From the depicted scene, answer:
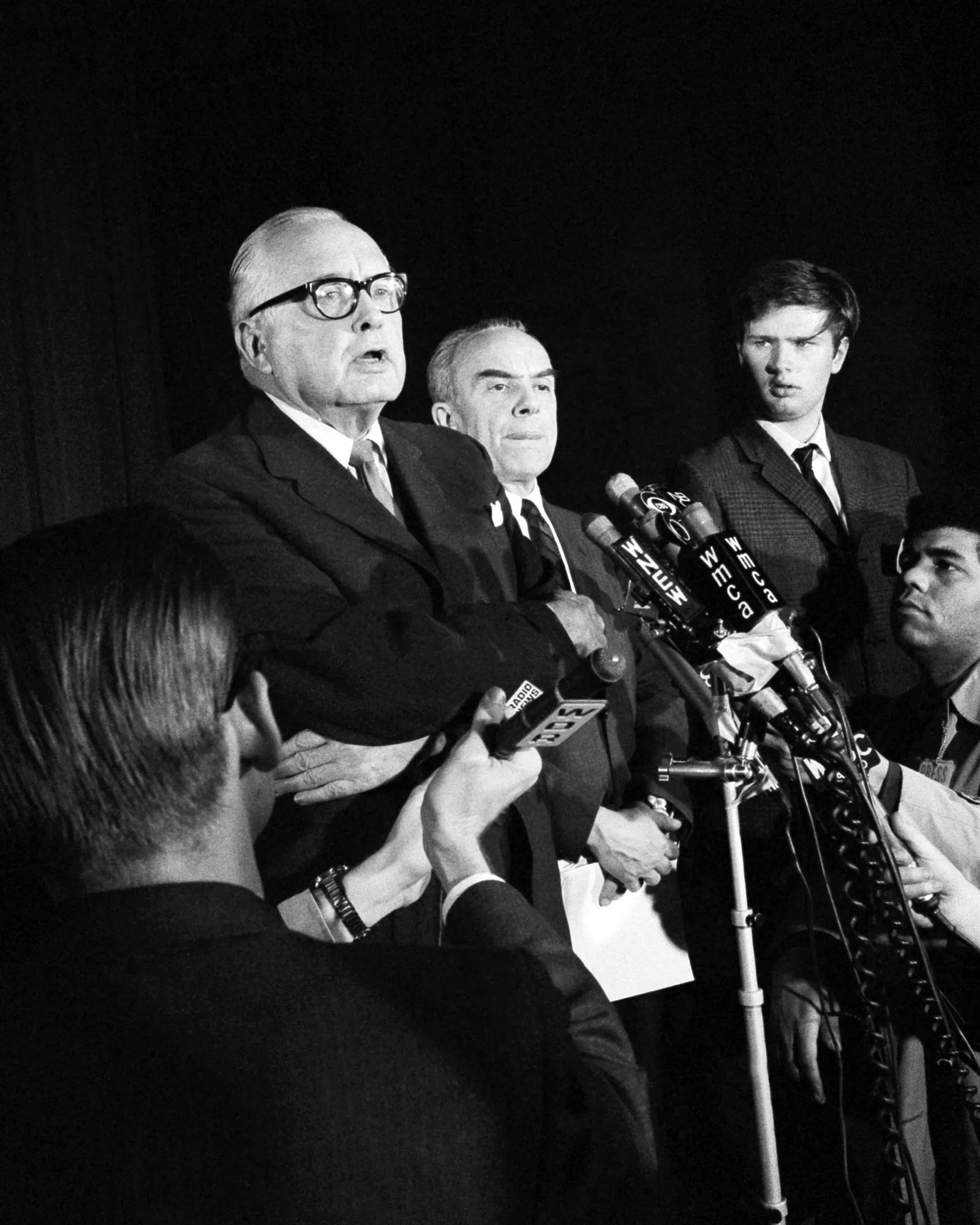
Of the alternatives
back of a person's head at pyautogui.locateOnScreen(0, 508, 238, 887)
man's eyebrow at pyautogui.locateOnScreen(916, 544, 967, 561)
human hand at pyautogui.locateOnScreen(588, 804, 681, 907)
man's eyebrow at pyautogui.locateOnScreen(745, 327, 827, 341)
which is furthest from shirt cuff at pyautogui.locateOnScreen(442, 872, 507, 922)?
A: man's eyebrow at pyautogui.locateOnScreen(745, 327, 827, 341)

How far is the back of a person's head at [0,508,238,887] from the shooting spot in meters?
0.87

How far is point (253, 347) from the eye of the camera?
6.42ft

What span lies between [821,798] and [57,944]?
1.70m

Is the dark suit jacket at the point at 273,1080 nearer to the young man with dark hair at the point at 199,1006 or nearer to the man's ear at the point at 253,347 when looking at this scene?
the young man with dark hair at the point at 199,1006

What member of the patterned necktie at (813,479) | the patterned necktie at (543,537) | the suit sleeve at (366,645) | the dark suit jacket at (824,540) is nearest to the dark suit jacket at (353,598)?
the suit sleeve at (366,645)

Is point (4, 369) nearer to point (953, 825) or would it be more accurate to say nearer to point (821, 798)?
point (821, 798)

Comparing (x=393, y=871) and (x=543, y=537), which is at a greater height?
(x=543, y=537)

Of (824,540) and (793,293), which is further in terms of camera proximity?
(793,293)

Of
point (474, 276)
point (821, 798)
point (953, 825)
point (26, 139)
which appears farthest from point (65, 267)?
point (953, 825)

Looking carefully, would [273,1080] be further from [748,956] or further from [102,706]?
[748,956]

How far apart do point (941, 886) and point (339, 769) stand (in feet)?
3.19

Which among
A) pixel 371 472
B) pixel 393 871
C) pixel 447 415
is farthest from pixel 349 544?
pixel 447 415

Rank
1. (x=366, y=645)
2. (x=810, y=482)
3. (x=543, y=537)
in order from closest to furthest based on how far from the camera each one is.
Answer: (x=366, y=645) → (x=543, y=537) → (x=810, y=482)

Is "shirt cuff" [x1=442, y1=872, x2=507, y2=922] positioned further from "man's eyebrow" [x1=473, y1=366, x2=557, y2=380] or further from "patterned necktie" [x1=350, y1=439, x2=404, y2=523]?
"man's eyebrow" [x1=473, y1=366, x2=557, y2=380]
